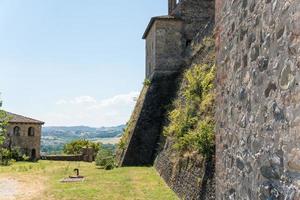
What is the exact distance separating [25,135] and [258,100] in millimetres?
50783

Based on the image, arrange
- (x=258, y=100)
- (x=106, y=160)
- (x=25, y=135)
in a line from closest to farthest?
(x=258, y=100) < (x=106, y=160) < (x=25, y=135)

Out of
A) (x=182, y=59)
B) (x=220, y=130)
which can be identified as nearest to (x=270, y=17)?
(x=220, y=130)

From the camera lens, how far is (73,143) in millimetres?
65875

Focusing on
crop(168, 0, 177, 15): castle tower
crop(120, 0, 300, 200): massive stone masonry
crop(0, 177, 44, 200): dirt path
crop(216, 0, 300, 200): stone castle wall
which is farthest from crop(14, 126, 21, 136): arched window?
crop(216, 0, 300, 200): stone castle wall

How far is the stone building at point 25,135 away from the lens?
5275 centimetres

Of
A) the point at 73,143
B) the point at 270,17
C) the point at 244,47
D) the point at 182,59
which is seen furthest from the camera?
the point at 73,143

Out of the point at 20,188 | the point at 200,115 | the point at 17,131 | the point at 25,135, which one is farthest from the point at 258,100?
→ the point at 17,131

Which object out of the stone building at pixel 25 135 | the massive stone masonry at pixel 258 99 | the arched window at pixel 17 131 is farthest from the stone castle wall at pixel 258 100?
the arched window at pixel 17 131

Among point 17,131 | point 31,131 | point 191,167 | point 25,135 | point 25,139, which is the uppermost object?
point 191,167

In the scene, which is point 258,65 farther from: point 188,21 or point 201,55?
point 188,21

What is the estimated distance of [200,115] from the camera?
17.0m

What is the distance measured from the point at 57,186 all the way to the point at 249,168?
16.0 metres

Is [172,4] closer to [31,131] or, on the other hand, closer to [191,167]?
[191,167]

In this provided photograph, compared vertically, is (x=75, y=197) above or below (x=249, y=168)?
below
